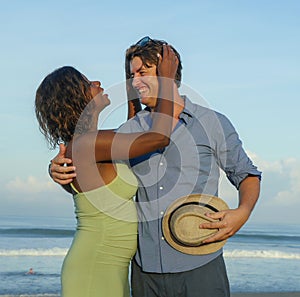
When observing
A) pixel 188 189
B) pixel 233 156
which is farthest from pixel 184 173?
pixel 233 156

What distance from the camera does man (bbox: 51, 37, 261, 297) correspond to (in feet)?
9.37

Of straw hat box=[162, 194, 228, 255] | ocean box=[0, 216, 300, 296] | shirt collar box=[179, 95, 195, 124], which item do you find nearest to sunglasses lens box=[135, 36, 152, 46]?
shirt collar box=[179, 95, 195, 124]

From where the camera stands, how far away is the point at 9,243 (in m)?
17.8

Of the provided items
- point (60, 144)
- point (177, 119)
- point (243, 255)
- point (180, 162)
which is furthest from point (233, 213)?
point (243, 255)

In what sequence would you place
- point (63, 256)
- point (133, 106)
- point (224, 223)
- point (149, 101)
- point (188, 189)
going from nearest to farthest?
point (224, 223) → point (188, 189) → point (149, 101) → point (133, 106) → point (63, 256)

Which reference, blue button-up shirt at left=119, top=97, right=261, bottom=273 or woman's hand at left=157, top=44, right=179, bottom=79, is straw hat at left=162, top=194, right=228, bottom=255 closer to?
blue button-up shirt at left=119, top=97, right=261, bottom=273

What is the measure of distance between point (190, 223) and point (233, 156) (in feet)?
1.19

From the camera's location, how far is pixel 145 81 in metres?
3.13

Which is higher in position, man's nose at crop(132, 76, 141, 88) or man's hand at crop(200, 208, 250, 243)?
man's nose at crop(132, 76, 141, 88)

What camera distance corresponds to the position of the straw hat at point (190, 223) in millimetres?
2812

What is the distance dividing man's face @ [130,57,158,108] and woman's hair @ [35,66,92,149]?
0.77 feet

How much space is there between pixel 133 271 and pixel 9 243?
1535cm

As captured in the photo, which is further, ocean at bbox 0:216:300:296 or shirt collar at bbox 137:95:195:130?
ocean at bbox 0:216:300:296

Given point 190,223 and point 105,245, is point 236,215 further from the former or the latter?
point 105,245
